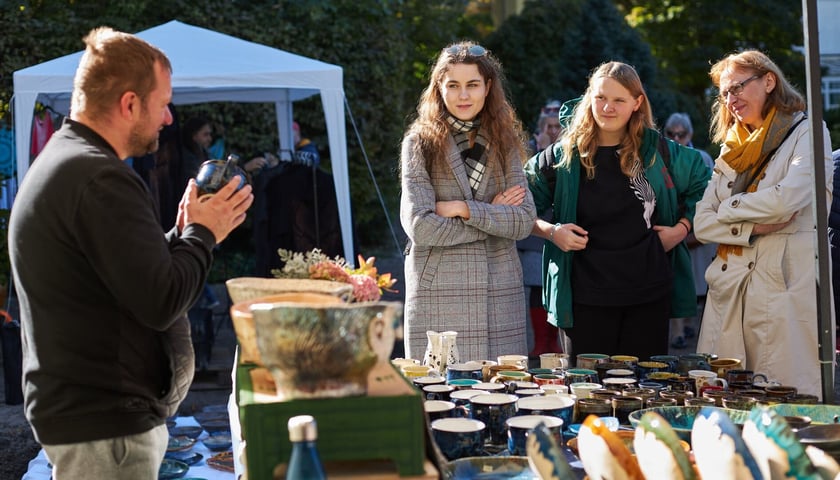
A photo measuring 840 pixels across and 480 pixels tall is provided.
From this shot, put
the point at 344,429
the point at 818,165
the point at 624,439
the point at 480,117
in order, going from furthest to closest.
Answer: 1. the point at 480,117
2. the point at 818,165
3. the point at 624,439
4. the point at 344,429

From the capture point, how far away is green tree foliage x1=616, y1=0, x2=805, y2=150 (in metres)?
16.1

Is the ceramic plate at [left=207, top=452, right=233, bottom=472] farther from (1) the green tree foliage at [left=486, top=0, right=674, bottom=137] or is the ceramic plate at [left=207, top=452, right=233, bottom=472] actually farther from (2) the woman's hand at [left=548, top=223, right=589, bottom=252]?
(1) the green tree foliage at [left=486, top=0, right=674, bottom=137]

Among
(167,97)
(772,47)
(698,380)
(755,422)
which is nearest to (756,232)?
(698,380)

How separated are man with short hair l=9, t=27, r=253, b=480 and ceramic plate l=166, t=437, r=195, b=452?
1.51 meters

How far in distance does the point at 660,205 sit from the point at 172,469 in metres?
1.84

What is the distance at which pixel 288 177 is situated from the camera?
6836 mm

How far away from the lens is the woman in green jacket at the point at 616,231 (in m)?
3.28

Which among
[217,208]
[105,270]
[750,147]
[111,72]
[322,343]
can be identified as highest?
[111,72]

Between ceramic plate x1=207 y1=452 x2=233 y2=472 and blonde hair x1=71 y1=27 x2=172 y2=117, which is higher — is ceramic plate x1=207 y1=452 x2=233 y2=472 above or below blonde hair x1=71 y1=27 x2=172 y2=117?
below

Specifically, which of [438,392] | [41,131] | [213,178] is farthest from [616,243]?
[41,131]

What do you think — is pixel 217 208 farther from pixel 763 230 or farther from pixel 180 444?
pixel 763 230

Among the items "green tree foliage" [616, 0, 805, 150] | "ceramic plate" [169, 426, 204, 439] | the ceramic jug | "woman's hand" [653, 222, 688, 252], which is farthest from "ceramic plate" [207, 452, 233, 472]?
"green tree foliage" [616, 0, 805, 150]

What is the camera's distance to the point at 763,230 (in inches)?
124

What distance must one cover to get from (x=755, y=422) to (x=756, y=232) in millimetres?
1711
